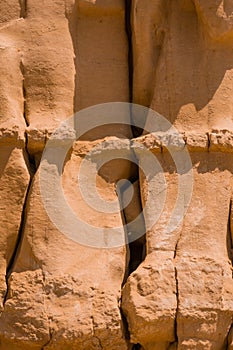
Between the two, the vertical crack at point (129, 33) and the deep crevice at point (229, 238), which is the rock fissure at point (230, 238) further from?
the vertical crack at point (129, 33)

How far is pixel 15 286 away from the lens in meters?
5.34

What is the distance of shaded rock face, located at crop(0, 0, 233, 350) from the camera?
525cm

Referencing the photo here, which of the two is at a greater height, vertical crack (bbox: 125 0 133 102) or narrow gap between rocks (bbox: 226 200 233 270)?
vertical crack (bbox: 125 0 133 102)

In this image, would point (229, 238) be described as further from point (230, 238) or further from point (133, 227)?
point (133, 227)

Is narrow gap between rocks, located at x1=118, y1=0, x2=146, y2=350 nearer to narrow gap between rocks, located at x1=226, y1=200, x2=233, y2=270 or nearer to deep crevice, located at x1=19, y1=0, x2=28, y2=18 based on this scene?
narrow gap between rocks, located at x1=226, y1=200, x2=233, y2=270

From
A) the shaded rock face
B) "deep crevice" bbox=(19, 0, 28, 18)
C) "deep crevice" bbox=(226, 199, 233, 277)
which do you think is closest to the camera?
the shaded rock face

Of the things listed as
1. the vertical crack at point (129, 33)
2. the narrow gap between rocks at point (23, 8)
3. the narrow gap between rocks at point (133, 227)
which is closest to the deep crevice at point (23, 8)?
the narrow gap between rocks at point (23, 8)

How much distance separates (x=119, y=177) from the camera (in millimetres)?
5672

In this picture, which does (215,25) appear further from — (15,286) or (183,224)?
(15,286)

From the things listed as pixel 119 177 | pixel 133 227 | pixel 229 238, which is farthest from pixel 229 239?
pixel 119 177

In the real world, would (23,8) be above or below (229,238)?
above

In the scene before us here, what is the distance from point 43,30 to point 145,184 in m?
1.07

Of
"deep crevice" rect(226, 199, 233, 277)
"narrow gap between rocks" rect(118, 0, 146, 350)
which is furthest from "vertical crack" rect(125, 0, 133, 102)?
"deep crevice" rect(226, 199, 233, 277)

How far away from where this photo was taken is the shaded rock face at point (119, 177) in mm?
5254
